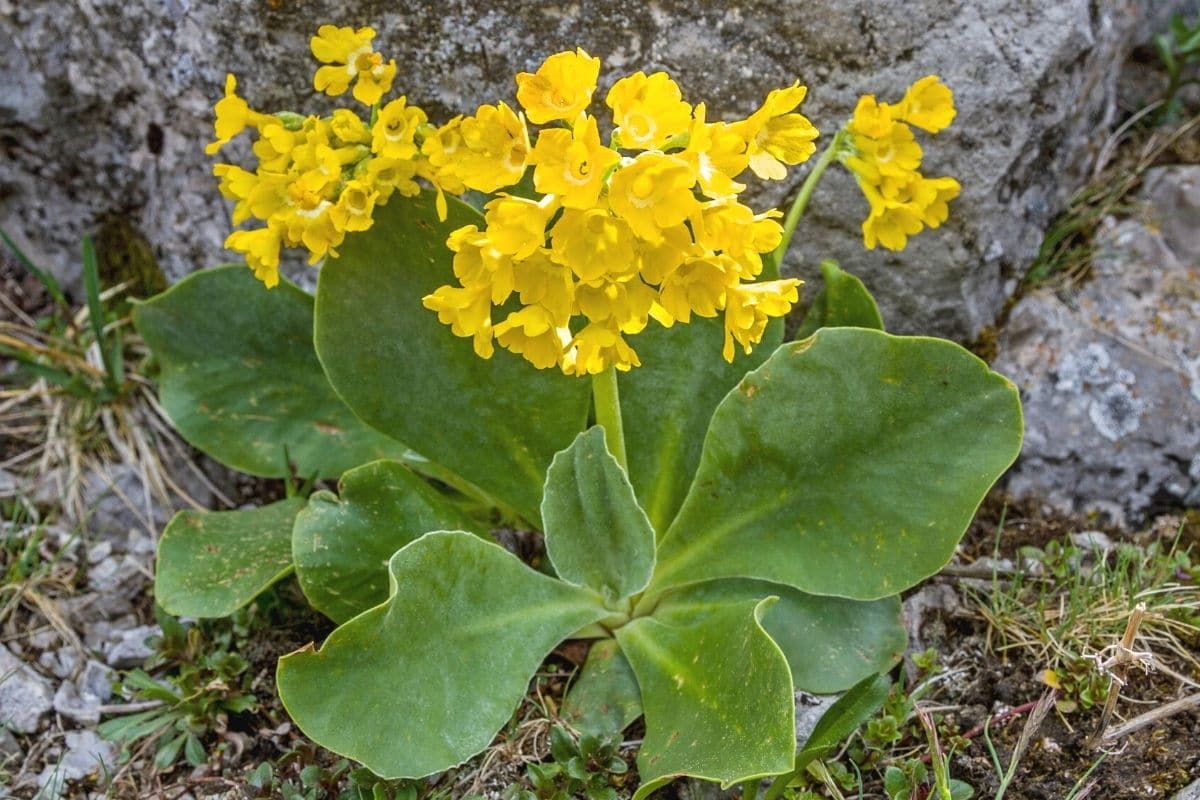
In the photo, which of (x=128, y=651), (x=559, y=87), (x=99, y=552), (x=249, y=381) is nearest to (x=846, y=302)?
(x=559, y=87)

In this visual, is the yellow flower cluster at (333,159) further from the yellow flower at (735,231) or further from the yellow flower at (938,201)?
the yellow flower at (938,201)

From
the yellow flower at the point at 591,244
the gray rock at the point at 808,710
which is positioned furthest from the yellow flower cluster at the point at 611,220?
the gray rock at the point at 808,710

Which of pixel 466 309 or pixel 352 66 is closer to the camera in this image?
pixel 466 309

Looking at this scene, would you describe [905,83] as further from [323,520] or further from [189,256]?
[189,256]

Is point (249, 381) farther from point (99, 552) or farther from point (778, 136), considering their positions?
point (778, 136)

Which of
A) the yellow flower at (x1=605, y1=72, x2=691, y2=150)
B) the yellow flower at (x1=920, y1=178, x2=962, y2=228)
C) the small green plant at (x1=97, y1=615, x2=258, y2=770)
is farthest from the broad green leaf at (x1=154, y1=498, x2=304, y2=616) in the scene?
the yellow flower at (x1=920, y1=178, x2=962, y2=228)
